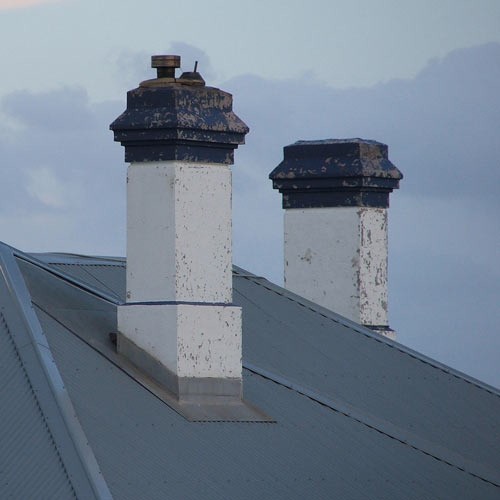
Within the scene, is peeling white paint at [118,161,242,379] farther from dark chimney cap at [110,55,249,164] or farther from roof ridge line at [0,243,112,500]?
roof ridge line at [0,243,112,500]

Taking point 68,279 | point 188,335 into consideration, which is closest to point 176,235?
point 188,335

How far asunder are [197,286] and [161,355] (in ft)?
2.02

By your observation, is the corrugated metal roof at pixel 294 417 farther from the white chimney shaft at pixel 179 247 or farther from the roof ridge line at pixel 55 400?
the white chimney shaft at pixel 179 247

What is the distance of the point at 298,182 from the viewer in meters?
19.5

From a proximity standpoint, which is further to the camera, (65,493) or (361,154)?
(361,154)

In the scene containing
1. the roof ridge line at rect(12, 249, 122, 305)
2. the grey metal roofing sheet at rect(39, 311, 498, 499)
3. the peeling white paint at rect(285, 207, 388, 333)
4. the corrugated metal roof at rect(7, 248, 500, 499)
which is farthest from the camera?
the peeling white paint at rect(285, 207, 388, 333)

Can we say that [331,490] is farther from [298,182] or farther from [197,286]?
[298,182]

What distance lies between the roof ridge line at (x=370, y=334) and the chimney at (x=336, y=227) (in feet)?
3.04

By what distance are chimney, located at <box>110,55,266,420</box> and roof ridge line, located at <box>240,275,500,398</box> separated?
14.2 feet

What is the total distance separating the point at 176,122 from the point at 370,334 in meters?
5.16

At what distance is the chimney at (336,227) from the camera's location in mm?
19469

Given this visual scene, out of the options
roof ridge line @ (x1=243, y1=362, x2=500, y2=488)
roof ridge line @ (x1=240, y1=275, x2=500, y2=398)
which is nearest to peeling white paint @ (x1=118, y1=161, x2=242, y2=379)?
roof ridge line @ (x1=243, y1=362, x2=500, y2=488)

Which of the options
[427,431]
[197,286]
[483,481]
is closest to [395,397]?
[427,431]

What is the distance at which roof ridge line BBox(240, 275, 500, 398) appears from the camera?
59.9 feet
